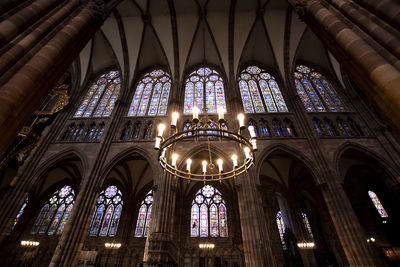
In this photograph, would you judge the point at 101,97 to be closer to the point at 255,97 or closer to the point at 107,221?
the point at 107,221

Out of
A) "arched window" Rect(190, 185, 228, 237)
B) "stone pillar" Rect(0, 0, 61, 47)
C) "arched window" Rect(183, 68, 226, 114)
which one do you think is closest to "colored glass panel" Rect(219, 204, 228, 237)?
"arched window" Rect(190, 185, 228, 237)

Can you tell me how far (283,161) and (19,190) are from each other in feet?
50.0

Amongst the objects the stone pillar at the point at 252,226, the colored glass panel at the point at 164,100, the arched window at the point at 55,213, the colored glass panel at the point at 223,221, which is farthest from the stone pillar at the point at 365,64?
the arched window at the point at 55,213

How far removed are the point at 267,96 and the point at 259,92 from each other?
67cm

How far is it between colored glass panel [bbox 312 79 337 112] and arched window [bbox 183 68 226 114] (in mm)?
6946

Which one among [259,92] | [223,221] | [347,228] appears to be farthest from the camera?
[259,92]

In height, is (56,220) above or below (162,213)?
above

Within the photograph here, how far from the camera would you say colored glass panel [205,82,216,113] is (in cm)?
1243

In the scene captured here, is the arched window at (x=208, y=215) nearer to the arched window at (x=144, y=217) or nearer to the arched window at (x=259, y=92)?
the arched window at (x=144, y=217)

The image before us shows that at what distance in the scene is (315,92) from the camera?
1310 cm

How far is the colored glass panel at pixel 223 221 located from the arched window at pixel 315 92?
9.09 m

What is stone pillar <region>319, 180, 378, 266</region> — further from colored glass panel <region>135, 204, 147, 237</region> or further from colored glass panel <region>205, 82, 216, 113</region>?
colored glass panel <region>135, 204, 147, 237</region>

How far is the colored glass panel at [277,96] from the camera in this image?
12414 millimetres

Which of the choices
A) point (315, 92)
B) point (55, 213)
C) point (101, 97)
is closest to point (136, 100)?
point (101, 97)
